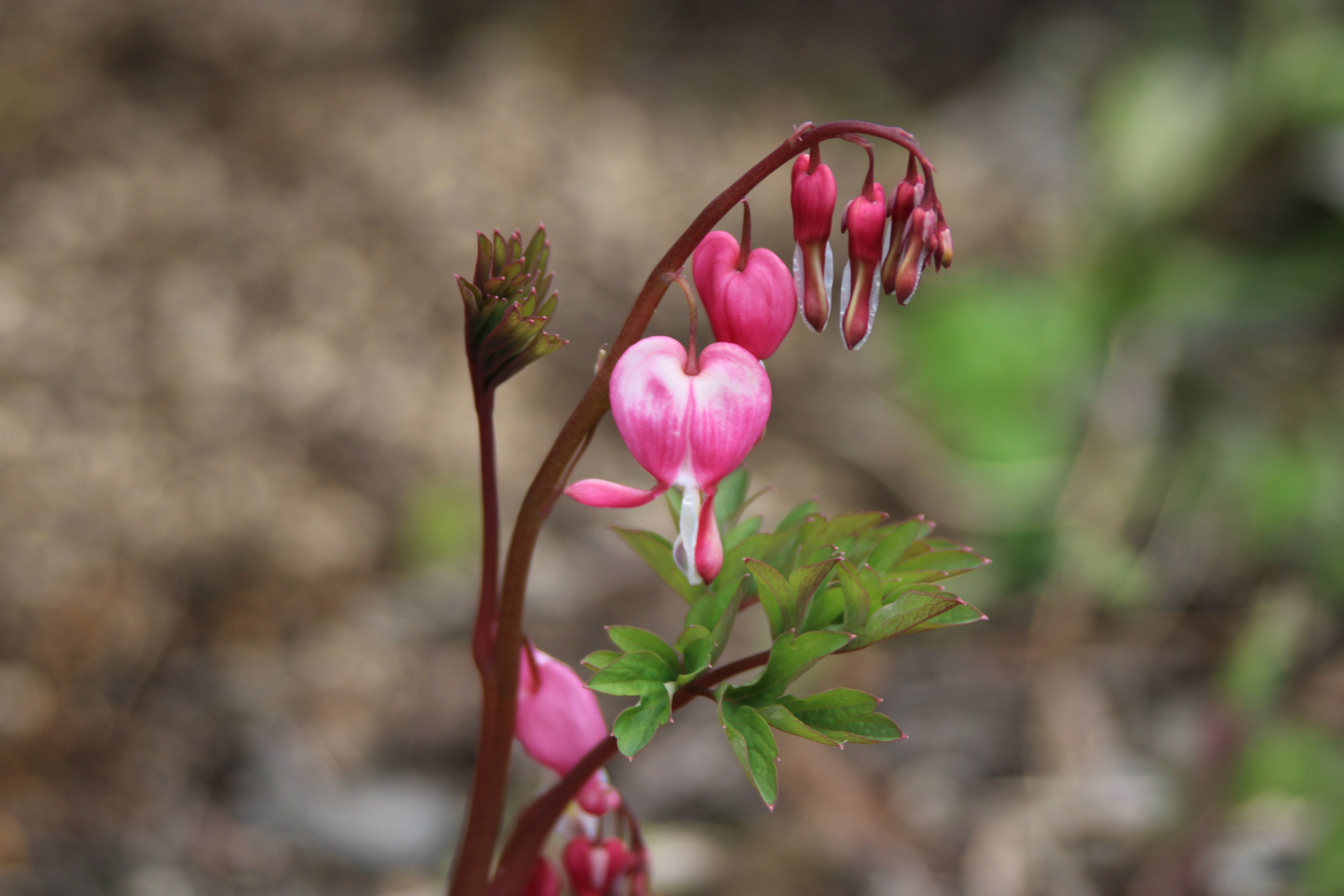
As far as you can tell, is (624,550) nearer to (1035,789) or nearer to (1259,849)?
(1035,789)

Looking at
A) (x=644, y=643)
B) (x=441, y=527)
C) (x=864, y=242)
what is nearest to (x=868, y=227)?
(x=864, y=242)

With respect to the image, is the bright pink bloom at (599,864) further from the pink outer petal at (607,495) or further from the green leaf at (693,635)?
the pink outer petal at (607,495)

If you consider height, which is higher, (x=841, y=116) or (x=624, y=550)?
(x=841, y=116)

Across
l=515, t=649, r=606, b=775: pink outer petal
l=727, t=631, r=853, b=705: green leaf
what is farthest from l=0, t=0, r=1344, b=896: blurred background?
l=727, t=631, r=853, b=705: green leaf

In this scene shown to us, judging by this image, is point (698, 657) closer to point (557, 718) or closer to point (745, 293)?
point (557, 718)

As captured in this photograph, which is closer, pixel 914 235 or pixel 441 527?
pixel 914 235

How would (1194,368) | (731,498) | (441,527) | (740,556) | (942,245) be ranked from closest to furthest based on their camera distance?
(942,245)
(740,556)
(731,498)
(441,527)
(1194,368)

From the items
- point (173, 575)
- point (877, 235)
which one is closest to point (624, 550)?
point (173, 575)
